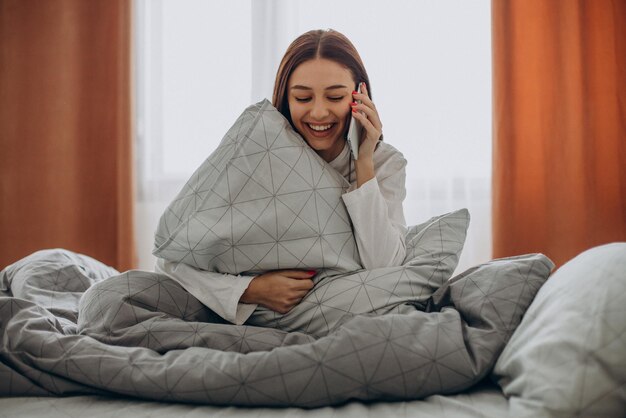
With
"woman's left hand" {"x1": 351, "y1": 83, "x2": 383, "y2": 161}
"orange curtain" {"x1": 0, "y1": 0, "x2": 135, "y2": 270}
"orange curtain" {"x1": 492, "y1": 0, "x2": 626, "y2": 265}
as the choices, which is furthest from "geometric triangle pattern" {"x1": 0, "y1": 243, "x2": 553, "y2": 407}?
"orange curtain" {"x1": 0, "y1": 0, "x2": 135, "y2": 270}

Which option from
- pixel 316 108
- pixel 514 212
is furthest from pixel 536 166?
pixel 316 108

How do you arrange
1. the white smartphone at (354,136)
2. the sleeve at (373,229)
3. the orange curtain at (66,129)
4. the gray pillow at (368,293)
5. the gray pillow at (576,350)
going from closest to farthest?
the gray pillow at (576,350) → the gray pillow at (368,293) → the sleeve at (373,229) → the white smartphone at (354,136) → the orange curtain at (66,129)

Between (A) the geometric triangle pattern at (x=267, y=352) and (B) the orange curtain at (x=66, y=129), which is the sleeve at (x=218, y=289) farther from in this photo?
(B) the orange curtain at (x=66, y=129)

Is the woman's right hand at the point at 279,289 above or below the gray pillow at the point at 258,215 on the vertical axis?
below

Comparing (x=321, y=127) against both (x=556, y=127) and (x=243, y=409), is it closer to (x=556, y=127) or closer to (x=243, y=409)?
(x=243, y=409)

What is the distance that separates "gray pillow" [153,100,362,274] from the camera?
1319mm

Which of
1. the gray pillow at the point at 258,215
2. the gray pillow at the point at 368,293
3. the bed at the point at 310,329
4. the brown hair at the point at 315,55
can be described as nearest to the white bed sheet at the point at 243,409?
the bed at the point at 310,329

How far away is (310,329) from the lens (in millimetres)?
1271

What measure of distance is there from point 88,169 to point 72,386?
2.23 metres

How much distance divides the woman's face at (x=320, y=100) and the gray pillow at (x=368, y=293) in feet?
1.23

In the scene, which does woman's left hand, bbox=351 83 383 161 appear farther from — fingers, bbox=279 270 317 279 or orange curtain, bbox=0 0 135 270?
orange curtain, bbox=0 0 135 270

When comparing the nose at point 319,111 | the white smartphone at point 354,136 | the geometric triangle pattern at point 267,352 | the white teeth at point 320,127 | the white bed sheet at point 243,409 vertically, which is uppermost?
the nose at point 319,111

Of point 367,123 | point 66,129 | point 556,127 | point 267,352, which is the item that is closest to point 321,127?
point 367,123

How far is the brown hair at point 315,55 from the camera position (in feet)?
5.18
